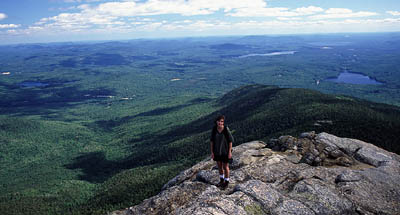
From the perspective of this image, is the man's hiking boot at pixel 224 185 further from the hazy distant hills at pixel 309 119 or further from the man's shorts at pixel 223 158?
the hazy distant hills at pixel 309 119

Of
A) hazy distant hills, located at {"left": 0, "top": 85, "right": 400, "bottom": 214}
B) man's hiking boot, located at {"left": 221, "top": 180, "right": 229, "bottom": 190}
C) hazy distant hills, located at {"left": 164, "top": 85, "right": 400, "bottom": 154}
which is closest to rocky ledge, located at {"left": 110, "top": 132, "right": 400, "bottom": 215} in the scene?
man's hiking boot, located at {"left": 221, "top": 180, "right": 229, "bottom": 190}

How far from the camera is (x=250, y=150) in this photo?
1681 inches

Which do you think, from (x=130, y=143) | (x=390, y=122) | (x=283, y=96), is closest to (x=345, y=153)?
(x=390, y=122)

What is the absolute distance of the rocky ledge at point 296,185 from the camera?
24.7 meters

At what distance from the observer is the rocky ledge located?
2466 cm

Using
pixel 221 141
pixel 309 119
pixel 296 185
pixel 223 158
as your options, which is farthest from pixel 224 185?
pixel 309 119

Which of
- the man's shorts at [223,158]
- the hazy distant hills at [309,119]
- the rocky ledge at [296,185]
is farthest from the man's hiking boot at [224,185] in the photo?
the hazy distant hills at [309,119]

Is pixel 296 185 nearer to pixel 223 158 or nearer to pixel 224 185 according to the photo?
pixel 224 185

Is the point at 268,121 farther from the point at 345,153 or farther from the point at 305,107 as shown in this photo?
the point at 345,153

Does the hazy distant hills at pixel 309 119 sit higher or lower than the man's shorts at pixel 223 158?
lower

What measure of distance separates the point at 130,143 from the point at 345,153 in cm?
17153

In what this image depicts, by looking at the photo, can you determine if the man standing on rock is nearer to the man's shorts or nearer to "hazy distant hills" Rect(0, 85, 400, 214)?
the man's shorts

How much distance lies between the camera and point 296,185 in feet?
94.5

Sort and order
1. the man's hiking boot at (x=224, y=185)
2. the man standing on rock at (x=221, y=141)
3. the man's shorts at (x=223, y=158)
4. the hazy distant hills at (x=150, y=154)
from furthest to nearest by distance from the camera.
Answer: the hazy distant hills at (x=150, y=154) → the man's hiking boot at (x=224, y=185) → the man's shorts at (x=223, y=158) → the man standing on rock at (x=221, y=141)
